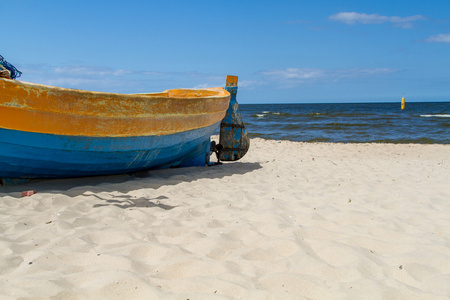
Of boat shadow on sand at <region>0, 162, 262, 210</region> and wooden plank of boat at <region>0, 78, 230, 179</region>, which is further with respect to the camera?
boat shadow on sand at <region>0, 162, 262, 210</region>

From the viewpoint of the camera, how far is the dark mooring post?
6.09 m

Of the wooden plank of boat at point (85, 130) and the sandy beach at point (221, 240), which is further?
the wooden plank of boat at point (85, 130)

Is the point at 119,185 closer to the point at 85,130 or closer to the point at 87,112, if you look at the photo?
the point at 85,130

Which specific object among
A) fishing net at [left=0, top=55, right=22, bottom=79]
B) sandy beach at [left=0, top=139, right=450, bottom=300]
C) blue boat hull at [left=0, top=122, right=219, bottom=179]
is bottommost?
sandy beach at [left=0, top=139, right=450, bottom=300]

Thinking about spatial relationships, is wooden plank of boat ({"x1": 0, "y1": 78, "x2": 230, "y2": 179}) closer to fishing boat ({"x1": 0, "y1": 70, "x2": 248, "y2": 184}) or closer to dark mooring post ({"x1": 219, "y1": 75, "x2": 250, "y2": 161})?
fishing boat ({"x1": 0, "y1": 70, "x2": 248, "y2": 184})

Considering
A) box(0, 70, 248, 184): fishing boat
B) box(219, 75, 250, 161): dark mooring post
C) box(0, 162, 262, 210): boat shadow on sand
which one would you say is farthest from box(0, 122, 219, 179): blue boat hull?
box(219, 75, 250, 161): dark mooring post

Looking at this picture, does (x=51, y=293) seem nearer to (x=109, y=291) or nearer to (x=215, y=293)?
(x=109, y=291)

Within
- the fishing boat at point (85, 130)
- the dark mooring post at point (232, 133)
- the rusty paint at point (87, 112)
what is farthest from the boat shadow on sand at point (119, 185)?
the dark mooring post at point (232, 133)

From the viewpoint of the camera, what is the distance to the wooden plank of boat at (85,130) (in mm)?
3223

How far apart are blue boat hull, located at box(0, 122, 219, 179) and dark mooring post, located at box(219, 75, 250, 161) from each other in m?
1.34

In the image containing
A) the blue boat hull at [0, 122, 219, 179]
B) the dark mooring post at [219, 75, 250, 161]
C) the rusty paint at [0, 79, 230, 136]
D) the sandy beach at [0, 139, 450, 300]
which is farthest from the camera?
the dark mooring post at [219, 75, 250, 161]

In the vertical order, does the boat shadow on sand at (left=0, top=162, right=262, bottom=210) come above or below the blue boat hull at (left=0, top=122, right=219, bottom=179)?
below

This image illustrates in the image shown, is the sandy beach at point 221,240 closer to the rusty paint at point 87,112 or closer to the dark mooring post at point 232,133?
the rusty paint at point 87,112

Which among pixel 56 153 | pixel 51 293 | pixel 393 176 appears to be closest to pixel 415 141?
pixel 393 176
